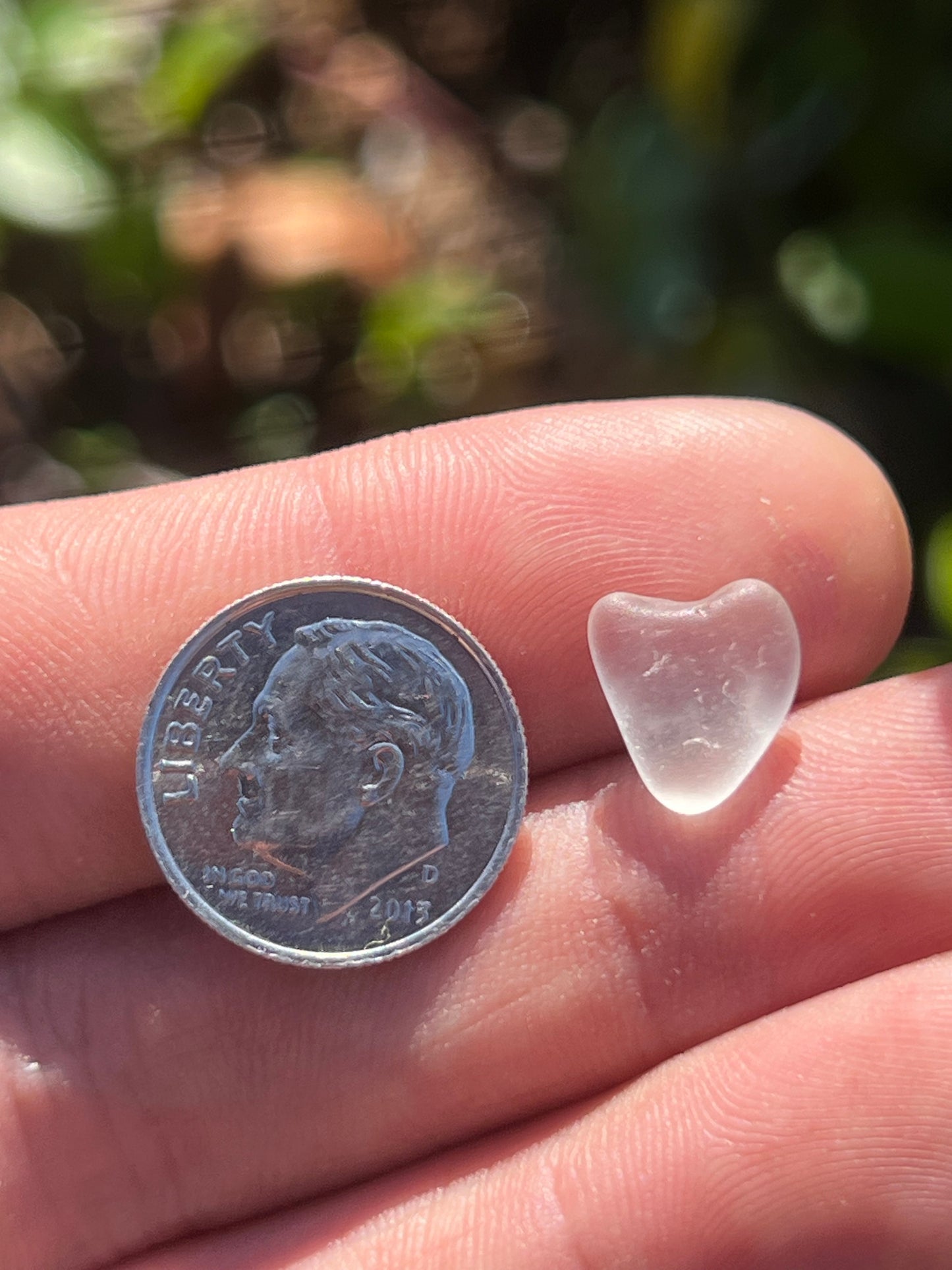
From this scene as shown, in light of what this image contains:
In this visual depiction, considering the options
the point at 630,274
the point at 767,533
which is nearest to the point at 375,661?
the point at 767,533

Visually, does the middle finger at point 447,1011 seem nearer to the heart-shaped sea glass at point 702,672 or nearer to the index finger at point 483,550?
the heart-shaped sea glass at point 702,672

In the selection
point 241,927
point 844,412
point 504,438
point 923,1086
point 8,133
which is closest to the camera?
point 923,1086

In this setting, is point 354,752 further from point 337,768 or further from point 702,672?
point 702,672

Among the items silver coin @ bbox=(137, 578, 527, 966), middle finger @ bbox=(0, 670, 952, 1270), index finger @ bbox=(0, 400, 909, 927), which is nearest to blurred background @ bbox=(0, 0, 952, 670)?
index finger @ bbox=(0, 400, 909, 927)

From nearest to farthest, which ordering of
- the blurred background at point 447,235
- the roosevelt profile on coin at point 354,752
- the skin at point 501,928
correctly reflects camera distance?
1. the skin at point 501,928
2. the roosevelt profile on coin at point 354,752
3. the blurred background at point 447,235

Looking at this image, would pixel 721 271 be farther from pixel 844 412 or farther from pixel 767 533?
pixel 767 533

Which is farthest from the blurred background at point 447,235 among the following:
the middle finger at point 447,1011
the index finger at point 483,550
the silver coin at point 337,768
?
the silver coin at point 337,768

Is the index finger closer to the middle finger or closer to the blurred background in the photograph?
the middle finger
